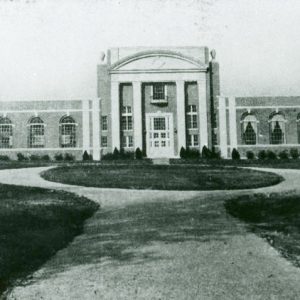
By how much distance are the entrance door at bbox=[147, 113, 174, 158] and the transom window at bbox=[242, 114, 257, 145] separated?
5105mm

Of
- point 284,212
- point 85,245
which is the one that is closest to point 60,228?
point 85,245

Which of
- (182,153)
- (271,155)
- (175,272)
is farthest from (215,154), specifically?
(175,272)

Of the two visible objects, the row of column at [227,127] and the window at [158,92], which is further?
the window at [158,92]

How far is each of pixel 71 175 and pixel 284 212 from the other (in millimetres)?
8573

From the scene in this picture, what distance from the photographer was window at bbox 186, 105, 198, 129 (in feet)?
106

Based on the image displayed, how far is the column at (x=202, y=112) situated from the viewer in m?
31.4

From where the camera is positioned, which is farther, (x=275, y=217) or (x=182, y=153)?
(x=182, y=153)

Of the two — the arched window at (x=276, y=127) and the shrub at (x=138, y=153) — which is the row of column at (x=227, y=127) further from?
the shrub at (x=138, y=153)

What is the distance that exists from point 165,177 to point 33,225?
8078 millimetres

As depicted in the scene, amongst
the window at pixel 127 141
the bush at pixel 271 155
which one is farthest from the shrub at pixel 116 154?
the bush at pixel 271 155

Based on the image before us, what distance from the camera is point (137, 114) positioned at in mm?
31938

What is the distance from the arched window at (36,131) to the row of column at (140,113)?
4812 mm

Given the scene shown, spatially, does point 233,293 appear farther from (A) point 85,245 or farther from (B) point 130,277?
(A) point 85,245

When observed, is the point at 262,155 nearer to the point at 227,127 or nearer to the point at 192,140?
the point at 227,127
